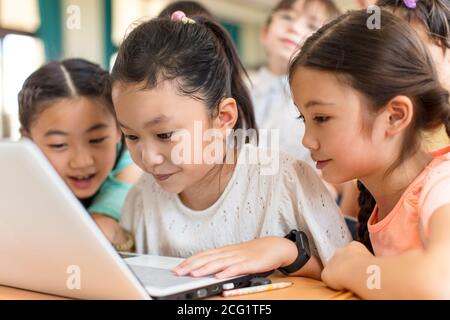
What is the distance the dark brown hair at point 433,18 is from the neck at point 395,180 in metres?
0.27

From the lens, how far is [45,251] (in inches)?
27.0

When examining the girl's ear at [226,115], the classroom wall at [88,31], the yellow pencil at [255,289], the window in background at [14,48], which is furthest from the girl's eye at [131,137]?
the classroom wall at [88,31]

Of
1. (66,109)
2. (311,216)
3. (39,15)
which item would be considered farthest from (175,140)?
(39,15)

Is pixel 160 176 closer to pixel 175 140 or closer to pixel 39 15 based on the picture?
pixel 175 140

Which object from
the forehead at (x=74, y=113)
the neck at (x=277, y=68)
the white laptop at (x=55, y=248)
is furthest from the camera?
the neck at (x=277, y=68)

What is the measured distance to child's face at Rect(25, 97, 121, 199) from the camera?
4.01 ft

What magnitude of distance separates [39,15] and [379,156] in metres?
3.93

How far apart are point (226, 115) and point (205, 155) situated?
0.08 meters

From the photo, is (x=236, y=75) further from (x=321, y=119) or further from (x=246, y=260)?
(x=246, y=260)

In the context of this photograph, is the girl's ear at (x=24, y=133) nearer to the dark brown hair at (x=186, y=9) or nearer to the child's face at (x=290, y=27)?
the dark brown hair at (x=186, y=9)

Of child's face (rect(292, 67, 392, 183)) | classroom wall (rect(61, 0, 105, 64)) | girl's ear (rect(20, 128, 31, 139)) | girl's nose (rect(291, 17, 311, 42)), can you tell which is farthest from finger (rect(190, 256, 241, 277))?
classroom wall (rect(61, 0, 105, 64))

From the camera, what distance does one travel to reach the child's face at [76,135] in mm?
1224
